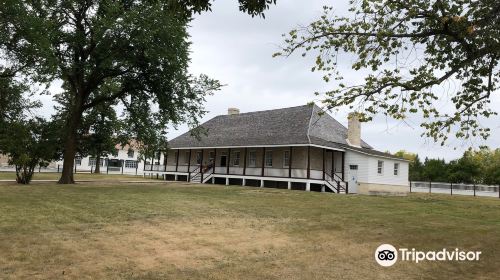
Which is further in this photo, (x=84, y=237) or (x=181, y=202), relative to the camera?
(x=181, y=202)

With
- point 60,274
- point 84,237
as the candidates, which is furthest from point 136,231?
point 60,274

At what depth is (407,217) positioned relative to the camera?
15.4 m

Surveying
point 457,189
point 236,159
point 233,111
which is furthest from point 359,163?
point 233,111

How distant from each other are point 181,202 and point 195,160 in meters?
27.3

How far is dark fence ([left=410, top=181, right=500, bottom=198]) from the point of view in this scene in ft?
133

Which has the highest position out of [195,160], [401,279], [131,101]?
[131,101]

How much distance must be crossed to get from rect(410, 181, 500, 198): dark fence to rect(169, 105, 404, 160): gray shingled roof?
880 cm

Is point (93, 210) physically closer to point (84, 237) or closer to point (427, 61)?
point (84, 237)

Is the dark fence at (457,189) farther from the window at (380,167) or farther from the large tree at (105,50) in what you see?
the large tree at (105,50)

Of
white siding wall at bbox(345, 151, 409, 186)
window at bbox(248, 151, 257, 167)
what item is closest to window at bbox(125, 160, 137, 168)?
window at bbox(248, 151, 257, 167)

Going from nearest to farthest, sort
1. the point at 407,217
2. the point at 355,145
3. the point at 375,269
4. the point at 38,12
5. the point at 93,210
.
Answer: the point at 375,269 → the point at 93,210 → the point at 407,217 → the point at 38,12 → the point at 355,145

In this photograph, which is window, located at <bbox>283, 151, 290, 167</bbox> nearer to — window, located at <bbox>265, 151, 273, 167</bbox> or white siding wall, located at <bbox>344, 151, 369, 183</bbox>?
window, located at <bbox>265, 151, 273, 167</bbox>

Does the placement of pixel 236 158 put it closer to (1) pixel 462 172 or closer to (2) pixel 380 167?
(2) pixel 380 167

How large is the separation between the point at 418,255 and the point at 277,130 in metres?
27.8
